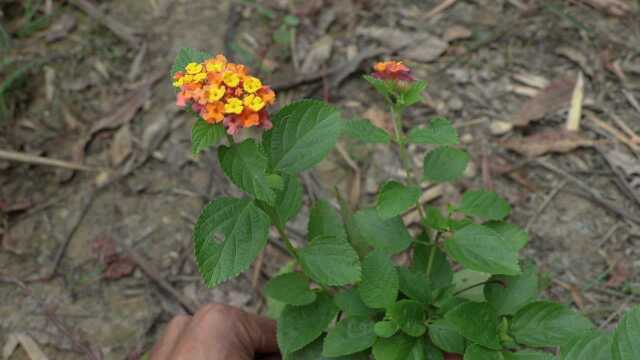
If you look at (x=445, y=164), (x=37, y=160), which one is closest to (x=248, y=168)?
(x=445, y=164)

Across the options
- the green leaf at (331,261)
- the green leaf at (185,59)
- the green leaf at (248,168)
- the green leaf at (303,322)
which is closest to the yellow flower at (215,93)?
the green leaf at (248,168)

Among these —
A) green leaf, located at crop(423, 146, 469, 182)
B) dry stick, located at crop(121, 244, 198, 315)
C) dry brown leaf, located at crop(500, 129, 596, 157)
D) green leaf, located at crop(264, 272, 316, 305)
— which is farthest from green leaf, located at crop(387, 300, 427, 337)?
dry brown leaf, located at crop(500, 129, 596, 157)

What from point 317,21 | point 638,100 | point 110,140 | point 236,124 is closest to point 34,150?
point 110,140

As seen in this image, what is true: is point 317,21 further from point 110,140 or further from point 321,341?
point 321,341

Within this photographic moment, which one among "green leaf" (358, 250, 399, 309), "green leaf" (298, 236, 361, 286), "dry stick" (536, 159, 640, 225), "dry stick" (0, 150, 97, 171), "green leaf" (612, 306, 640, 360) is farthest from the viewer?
"dry stick" (0, 150, 97, 171)

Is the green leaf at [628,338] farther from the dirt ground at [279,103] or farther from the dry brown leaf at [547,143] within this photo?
the dry brown leaf at [547,143]

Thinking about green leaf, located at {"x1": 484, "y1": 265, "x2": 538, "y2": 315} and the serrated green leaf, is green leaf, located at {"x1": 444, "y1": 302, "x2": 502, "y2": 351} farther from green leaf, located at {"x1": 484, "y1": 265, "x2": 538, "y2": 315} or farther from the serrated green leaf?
the serrated green leaf
